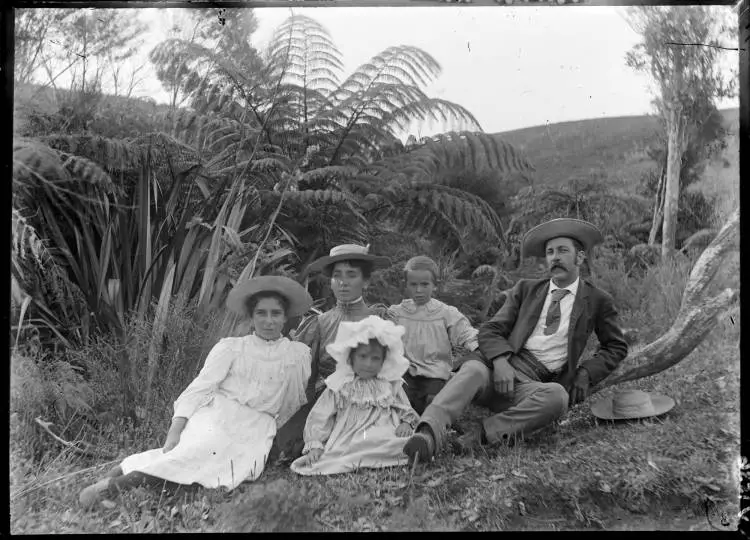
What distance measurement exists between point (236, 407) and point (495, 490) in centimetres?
170

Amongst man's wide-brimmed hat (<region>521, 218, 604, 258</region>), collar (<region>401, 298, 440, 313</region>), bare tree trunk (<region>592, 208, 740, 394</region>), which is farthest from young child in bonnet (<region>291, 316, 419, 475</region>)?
bare tree trunk (<region>592, 208, 740, 394</region>)

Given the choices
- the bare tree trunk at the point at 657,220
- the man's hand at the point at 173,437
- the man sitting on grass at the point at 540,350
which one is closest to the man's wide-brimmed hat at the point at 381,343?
the man sitting on grass at the point at 540,350

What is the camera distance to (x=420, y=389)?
4539 millimetres

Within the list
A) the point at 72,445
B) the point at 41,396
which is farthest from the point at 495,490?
the point at 41,396

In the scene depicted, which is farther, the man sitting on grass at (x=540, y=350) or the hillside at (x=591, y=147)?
the hillside at (x=591, y=147)

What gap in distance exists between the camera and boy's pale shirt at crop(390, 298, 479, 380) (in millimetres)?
4539

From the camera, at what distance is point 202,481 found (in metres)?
4.15

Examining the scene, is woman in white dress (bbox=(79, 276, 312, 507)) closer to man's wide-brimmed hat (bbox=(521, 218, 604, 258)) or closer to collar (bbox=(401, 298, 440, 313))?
collar (bbox=(401, 298, 440, 313))

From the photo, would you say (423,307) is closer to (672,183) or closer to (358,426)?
(358,426)

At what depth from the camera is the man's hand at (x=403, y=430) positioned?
427 centimetres

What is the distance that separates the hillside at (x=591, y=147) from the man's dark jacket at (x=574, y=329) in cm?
81

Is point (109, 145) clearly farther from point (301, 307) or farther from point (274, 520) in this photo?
point (274, 520)

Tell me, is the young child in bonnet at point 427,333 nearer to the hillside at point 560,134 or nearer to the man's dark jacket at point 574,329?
the man's dark jacket at point 574,329

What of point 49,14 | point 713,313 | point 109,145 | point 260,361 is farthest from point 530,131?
point 49,14
